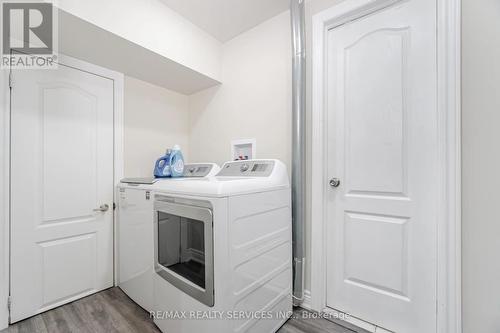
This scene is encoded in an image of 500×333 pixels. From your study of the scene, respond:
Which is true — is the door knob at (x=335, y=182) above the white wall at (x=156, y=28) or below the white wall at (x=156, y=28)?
below

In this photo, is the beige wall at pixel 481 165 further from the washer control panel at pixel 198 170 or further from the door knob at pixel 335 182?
the washer control panel at pixel 198 170

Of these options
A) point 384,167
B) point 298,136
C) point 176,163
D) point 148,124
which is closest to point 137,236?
point 176,163

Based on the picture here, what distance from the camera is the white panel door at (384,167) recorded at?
1.29 m

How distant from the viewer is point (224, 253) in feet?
3.64

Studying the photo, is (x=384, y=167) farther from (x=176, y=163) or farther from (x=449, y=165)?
(x=176, y=163)

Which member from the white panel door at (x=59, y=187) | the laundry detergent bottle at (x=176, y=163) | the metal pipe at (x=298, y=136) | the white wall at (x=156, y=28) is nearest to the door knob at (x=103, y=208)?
the white panel door at (x=59, y=187)

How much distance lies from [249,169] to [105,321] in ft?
4.97

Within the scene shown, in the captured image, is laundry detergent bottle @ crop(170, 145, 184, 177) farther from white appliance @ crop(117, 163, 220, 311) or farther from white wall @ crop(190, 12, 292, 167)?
white wall @ crop(190, 12, 292, 167)

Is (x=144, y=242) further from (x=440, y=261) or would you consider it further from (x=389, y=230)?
(x=440, y=261)

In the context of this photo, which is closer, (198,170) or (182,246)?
(182,246)

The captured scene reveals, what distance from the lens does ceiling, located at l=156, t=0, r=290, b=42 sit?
1777mm

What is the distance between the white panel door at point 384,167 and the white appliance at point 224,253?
1.44 ft

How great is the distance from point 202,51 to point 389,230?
7.24 feet

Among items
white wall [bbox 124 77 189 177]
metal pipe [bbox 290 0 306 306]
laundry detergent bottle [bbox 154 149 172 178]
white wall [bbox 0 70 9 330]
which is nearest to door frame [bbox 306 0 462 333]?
metal pipe [bbox 290 0 306 306]
